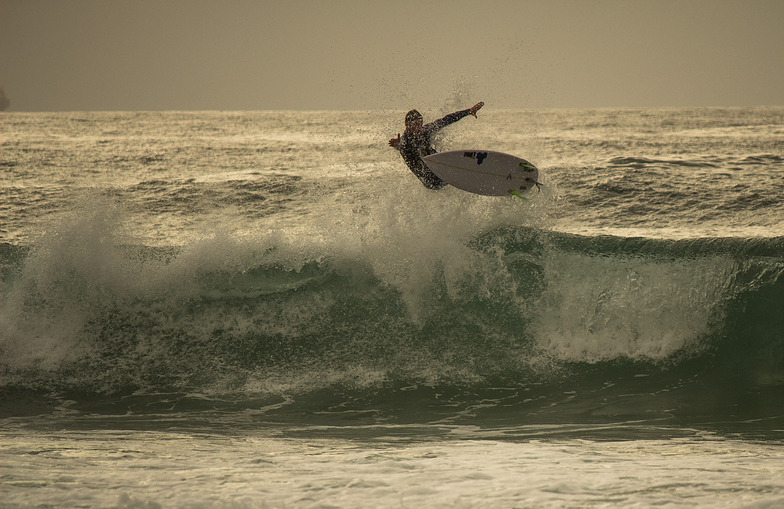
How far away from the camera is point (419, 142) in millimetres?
9227

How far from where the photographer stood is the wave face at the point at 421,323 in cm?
748

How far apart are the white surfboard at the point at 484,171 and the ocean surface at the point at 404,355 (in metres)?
0.61

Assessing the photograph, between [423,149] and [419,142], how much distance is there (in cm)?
14

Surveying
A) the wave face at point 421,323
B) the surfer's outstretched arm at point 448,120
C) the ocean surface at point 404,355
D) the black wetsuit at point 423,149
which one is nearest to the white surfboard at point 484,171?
the black wetsuit at point 423,149

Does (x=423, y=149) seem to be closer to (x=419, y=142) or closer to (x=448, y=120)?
(x=419, y=142)

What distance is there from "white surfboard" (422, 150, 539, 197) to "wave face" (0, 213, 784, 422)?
851 millimetres

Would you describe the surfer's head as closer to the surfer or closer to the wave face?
the surfer

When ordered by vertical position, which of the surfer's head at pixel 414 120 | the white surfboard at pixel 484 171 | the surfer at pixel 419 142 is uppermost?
the surfer's head at pixel 414 120

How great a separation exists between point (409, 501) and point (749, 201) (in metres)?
11.8

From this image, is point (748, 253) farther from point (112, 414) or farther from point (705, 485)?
point (112, 414)

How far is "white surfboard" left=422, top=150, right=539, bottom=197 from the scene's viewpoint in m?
9.09

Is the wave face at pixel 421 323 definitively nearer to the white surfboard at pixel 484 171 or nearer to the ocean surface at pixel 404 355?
the ocean surface at pixel 404 355

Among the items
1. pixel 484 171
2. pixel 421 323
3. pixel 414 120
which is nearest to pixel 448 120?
pixel 414 120

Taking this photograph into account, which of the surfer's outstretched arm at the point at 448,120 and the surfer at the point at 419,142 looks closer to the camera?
the surfer's outstretched arm at the point at 448,120
